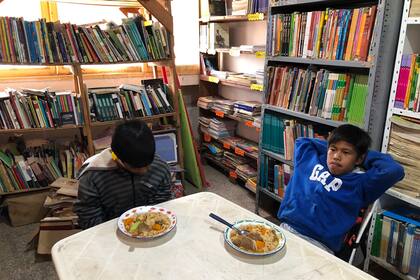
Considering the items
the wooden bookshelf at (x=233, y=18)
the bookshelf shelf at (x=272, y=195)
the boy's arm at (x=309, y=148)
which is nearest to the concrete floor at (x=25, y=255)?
the bookshelf shelf at (x=272, y=195)

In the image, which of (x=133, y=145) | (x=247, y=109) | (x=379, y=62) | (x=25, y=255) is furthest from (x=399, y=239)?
(x=25, y=255)

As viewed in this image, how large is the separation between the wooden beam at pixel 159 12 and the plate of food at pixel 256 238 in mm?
2010

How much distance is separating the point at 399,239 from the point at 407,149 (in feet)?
1.64

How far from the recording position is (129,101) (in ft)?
9.00

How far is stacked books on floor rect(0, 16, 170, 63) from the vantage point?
90.6 inches

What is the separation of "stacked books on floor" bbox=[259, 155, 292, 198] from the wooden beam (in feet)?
4.52

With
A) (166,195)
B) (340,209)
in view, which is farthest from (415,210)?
(166,195)

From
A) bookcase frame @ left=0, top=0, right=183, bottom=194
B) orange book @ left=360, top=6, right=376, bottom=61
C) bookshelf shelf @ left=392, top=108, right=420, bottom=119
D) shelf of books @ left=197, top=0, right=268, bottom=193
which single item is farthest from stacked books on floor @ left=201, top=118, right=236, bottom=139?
bookshelf shelf @ left=392, top=108, right=420, bottom=119

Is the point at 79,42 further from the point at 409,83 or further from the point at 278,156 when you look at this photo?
the point at 409,83

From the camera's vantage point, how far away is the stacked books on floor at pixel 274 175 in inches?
97.1

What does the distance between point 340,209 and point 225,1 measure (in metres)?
2.53

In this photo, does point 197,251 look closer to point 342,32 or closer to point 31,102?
point 342,32

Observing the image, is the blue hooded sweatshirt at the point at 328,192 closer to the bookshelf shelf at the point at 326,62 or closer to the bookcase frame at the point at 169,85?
the bookshelf shelf at the point at 326,62

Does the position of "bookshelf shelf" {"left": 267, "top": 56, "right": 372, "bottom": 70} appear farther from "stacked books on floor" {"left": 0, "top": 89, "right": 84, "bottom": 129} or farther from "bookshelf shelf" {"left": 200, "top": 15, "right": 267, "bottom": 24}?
"stacked books on floor" {"left": 0, "top": 89, "right": 84, "bottom": 129}
